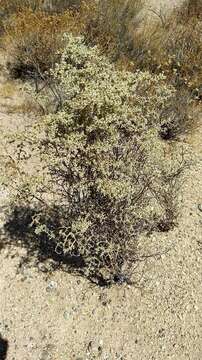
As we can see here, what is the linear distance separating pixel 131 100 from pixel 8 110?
3.86 meters

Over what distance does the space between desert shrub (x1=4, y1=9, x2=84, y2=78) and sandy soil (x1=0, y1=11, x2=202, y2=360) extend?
379cm

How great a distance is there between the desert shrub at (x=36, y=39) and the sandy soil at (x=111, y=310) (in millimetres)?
3789

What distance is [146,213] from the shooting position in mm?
4965

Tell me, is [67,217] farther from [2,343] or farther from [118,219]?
[2,343]

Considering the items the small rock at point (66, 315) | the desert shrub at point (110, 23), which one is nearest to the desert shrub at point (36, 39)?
the desert shrub at point (110, 23)

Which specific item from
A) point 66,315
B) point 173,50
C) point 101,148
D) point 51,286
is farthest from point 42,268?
point 173,50

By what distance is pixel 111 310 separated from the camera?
17.3 feet

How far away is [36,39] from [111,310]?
5.07 meters

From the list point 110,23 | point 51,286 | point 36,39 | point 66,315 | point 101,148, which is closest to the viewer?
point 101,148

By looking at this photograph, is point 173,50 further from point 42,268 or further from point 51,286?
point 51,286

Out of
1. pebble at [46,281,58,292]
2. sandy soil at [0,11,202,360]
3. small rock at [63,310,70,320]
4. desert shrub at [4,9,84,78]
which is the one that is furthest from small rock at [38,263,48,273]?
desert shrub at [4,9,84,78]

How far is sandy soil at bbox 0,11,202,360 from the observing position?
4992mm

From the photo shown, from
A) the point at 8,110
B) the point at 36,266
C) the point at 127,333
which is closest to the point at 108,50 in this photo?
the point at 8,110

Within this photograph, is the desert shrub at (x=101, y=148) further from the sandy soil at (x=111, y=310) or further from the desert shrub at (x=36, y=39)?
the desert shrub at (x=36, y=39)
